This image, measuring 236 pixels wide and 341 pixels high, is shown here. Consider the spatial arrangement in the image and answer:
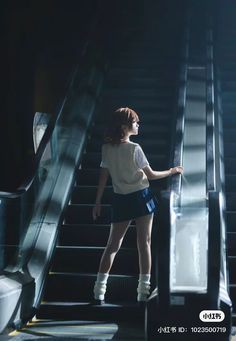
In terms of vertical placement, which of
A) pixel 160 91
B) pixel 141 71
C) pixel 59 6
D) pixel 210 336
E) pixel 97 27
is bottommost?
pixel 210 336

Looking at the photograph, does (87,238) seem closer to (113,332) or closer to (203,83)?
(113,332)

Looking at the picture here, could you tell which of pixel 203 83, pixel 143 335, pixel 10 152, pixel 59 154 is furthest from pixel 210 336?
pixel 10 152

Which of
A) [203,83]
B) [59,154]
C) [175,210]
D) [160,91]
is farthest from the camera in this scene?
[160,91]

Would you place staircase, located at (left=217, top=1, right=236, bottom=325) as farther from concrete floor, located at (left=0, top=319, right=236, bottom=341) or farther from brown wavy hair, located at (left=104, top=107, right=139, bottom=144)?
brown wavy hair, located at (left=104, top=107, right=139, bottom=144)

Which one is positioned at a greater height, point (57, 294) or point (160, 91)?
point (160, 91)

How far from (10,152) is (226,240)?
18.3 ft

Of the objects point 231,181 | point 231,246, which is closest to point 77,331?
point 231,246

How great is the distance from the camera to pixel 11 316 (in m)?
4.74

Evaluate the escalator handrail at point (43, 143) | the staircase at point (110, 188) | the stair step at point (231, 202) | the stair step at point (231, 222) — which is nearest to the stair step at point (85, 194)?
the staircase at point (110, 188)

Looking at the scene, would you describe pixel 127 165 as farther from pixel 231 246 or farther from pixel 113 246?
pixel 231 246

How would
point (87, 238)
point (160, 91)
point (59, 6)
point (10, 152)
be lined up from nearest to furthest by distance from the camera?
point (87, 238), point (160, 91), point (10, 152), point (59, 6)

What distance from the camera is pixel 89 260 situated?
590cm

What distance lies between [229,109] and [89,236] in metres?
4.00

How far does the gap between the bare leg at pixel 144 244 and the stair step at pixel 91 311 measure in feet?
1.11
